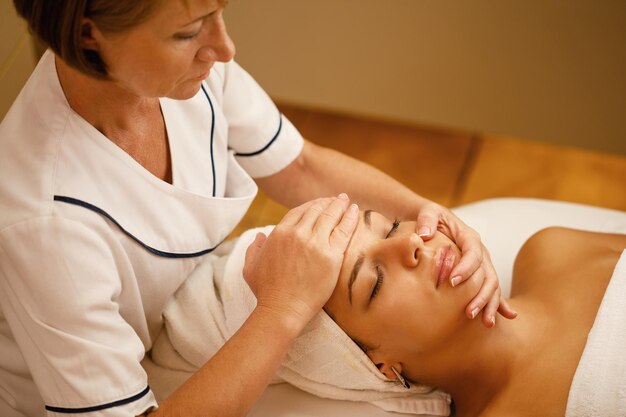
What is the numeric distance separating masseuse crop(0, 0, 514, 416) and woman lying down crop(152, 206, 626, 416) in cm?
5

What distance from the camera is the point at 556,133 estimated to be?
8.68ft

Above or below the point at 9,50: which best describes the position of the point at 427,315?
below

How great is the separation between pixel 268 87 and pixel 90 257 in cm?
163

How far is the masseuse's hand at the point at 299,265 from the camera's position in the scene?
131cm

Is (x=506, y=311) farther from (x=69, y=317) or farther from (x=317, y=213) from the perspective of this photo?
(x=69, y=317)

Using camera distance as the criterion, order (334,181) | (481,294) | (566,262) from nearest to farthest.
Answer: (481,294) → (566,262) → (334,181)

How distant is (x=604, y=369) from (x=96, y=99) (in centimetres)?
100

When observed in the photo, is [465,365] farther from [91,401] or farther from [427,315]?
[91,401]

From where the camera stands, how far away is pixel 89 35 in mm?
1116

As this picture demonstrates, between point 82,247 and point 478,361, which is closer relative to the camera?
point 82,247

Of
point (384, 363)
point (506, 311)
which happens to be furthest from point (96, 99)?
point (506, 311)

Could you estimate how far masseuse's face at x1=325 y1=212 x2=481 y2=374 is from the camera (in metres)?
1.39

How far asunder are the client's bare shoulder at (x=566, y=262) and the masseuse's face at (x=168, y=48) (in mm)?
817

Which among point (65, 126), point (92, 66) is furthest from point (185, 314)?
point (92, 66)
